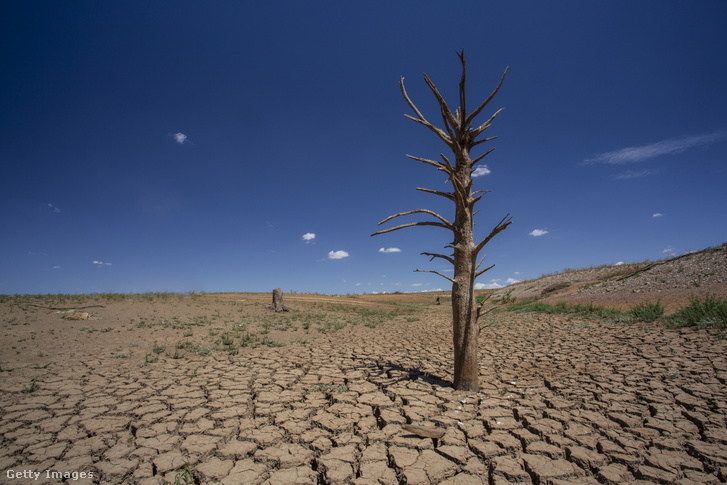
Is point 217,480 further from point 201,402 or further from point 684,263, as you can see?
point 684,263

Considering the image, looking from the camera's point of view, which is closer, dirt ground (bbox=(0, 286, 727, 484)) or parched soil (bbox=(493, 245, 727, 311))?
dirt ground (bbox=(0, 286, 727, 484))

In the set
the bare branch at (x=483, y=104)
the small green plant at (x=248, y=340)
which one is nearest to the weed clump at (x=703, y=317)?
the bare branch at (x=483, y=104)

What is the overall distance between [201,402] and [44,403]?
5.51 feet

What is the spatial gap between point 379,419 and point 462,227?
89.1 inches

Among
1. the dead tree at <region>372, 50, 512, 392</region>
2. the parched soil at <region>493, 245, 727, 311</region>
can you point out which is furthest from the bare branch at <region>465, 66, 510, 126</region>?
the parched soil at <region>493, 245, 727, 311</region>

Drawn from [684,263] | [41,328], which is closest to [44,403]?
[41,328]

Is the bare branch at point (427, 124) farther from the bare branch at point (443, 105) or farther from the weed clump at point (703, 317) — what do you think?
the weed clump at point (703, 317)

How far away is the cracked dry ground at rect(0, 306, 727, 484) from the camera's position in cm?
221

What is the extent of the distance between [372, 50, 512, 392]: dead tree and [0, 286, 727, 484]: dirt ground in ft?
1.66

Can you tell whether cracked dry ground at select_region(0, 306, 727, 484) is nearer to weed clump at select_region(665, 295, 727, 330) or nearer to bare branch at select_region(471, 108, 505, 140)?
weed clump at select_region(665, 295, 727, 330)

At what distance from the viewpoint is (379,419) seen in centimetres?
296

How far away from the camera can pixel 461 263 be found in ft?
11.4

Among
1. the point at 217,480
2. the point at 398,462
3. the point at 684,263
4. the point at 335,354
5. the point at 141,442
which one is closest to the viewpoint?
the point at 217,480

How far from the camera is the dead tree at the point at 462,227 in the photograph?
3.45m
